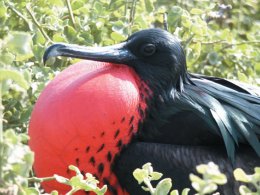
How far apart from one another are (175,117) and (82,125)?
0.33 m

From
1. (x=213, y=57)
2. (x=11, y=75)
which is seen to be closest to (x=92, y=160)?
(x=11, y=75)

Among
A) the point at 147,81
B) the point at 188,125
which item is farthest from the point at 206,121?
the point at 147,81

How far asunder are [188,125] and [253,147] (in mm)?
200

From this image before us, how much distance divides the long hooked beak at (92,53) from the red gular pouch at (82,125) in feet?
0.19

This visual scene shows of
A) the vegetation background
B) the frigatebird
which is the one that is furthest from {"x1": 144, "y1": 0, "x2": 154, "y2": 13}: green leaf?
the frigatebird

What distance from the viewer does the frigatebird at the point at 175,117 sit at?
2479 millimetres

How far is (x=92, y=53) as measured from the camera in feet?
8.41

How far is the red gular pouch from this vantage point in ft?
7.95

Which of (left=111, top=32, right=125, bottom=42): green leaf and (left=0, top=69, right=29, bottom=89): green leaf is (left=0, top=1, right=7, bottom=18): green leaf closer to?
(left=111, top=32, right=125, bottom=42): green leaf

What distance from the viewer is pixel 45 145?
2439mm

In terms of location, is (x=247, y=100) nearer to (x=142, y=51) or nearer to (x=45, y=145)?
(x=142, y=51)

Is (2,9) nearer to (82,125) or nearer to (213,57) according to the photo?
(82,125)

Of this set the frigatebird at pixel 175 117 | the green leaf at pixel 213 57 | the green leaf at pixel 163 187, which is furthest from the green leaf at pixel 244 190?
the green leaf at pixel 213 57

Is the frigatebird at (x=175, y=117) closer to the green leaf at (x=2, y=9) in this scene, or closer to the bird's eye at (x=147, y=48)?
the bird's eye at (x=147, y=48)
